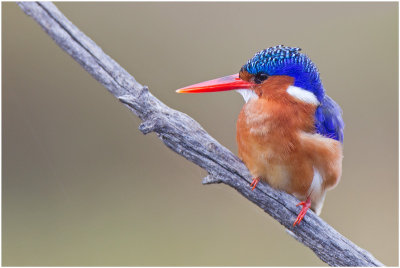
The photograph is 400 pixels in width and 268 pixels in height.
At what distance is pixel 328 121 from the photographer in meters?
2.01

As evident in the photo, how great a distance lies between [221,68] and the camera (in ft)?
11.0

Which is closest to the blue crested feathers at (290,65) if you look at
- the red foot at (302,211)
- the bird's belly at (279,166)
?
the bird's belly at (279,166)

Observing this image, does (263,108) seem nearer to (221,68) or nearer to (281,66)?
(281,66)

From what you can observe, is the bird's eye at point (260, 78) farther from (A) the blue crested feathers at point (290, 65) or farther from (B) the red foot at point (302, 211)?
(B) the red foot at point (302, 211)

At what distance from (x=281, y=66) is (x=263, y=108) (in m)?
0.17

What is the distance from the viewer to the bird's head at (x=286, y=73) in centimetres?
193

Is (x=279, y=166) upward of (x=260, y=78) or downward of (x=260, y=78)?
downward

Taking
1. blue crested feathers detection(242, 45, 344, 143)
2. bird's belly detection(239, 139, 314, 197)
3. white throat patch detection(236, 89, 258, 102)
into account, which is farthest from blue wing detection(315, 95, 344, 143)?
white throat patch detection(236, 89, 258, 102)

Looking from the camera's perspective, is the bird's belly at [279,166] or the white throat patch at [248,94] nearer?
the bird's belly at [279,166]

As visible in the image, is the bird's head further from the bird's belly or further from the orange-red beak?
the bird's belly

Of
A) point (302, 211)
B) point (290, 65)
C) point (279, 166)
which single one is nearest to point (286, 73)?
point (290, 65)

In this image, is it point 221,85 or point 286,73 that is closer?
point 286,73

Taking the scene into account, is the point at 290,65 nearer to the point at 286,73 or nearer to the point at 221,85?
the point at 286,73

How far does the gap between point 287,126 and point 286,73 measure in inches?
7.8
